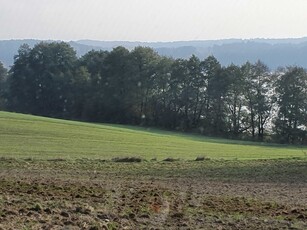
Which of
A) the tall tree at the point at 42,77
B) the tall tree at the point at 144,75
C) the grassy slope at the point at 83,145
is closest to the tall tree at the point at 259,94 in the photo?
the tall tree at the point at 144,75

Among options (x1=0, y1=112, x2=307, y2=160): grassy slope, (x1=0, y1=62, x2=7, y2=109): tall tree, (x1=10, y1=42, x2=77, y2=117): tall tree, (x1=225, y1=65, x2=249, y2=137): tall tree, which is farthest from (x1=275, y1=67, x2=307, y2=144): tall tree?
(x1=0, y1=62, x2=7, y2=109): tall tree

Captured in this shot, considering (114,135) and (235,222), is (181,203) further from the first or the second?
(114,135)

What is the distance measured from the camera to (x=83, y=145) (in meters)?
38.5

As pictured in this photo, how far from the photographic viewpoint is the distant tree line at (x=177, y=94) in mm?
66500

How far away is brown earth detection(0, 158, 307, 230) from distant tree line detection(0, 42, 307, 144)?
42.3 metres

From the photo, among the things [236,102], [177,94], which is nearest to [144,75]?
[177,94]

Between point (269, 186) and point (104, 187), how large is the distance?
664 cm

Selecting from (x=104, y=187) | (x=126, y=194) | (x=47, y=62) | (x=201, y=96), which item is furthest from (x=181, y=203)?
(x=47, y=62)

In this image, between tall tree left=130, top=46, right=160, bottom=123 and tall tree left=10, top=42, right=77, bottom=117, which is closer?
tall tree left=130, top=46, right=160, bottom=123

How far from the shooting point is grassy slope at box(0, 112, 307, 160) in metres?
33.3

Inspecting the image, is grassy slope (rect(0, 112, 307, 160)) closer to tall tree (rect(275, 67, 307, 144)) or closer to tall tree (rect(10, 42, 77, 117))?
tall tree (rect(275, 67, 307, 144))

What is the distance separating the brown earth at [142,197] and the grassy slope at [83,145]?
7.00m

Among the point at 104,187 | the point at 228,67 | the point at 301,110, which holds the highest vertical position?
the point at 228,67

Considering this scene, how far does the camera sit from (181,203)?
1556 centimetres
